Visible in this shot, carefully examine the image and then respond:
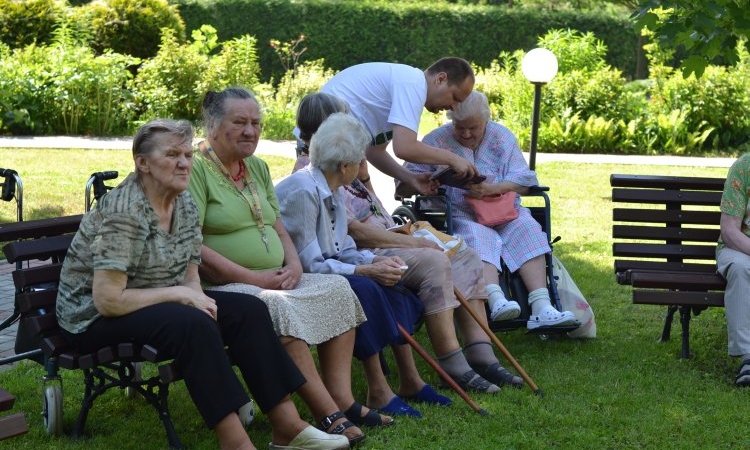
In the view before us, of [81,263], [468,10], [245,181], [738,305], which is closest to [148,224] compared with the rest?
[81,263]

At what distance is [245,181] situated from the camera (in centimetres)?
448

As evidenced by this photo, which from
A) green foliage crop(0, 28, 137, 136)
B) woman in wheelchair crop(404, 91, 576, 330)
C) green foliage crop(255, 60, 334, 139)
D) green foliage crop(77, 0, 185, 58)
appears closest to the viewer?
woman in wheelchair crop(404, 91, 576, 330)

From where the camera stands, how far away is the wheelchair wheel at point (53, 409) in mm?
4074

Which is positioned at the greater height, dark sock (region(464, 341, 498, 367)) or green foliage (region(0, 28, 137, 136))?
green foliage (region(0, 28, 137, 136))

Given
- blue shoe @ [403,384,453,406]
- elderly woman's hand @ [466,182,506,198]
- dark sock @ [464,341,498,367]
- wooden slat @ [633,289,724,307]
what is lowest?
blue shoe @ [403,384,453,406]

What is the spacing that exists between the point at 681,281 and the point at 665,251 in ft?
2.06

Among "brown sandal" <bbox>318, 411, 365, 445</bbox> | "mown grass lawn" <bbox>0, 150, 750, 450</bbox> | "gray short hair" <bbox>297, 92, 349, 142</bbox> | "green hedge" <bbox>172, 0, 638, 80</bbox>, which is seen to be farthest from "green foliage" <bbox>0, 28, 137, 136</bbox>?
"brown sandal" <bbox>318, 411, 365, 445</bbox>

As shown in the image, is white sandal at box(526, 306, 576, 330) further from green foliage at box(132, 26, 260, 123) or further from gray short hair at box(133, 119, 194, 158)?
green foliage at box(132, 26, 260, 123)

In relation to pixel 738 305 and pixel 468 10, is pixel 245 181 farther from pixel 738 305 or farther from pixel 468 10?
pixel 468 10

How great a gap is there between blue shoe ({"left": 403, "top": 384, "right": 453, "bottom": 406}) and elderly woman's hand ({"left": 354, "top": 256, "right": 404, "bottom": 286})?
476mm

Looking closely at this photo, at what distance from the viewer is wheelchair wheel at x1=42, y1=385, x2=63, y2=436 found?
407 centimetres

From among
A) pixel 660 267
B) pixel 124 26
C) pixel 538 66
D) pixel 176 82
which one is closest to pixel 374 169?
pixel 538 66

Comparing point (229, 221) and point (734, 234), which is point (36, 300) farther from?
point (734, 234)

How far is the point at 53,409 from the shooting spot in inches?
161
